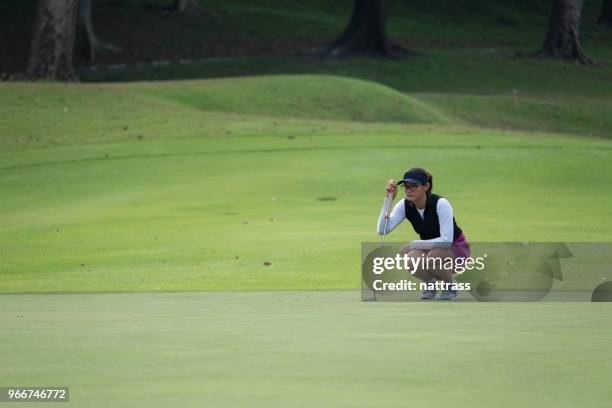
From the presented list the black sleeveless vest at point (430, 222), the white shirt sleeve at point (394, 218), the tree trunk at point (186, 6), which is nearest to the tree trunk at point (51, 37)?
the tree trunk at point (186, 6)

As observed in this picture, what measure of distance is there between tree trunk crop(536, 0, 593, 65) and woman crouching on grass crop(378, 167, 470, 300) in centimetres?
4830

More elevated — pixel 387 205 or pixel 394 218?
pixel 387 205

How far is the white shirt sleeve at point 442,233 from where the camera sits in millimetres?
11539

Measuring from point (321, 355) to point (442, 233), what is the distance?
432cm

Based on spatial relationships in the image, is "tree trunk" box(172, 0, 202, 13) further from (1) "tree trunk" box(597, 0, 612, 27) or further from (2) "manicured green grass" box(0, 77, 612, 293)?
(2) "manicured green grass" box(0, 77, 612, 293)

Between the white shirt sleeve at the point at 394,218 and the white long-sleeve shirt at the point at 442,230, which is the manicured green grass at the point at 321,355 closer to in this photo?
the white long-sleeve shirt at the point at 442,230

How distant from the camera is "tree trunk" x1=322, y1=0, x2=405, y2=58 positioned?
191 ft

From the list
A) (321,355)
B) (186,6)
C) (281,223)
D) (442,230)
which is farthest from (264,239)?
(186,6)

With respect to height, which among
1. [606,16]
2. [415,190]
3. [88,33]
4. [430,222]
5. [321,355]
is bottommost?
[321,355]

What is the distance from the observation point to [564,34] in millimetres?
60031

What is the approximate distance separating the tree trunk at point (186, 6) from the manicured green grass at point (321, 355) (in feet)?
181

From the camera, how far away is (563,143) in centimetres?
3403

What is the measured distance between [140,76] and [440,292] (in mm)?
43801

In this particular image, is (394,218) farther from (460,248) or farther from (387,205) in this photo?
(460,248)
